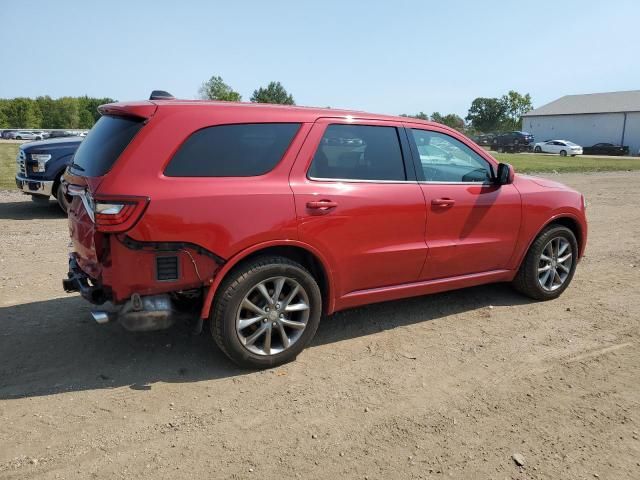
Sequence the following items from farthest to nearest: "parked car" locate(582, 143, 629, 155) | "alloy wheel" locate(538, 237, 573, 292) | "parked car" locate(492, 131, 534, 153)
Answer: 1. "parked car" locate(582, 143, 629, 155)
2. "parked car" locate(492, 131, 534, 153)
3. "alloy wheel" locate(538, 237, 573, 292)

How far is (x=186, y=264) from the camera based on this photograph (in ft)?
11.3

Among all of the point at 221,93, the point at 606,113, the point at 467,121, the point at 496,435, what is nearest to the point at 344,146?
the point at 496,435

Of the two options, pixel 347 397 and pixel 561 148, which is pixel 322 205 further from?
pixel 561 148

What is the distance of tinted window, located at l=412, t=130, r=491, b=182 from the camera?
4.56 m

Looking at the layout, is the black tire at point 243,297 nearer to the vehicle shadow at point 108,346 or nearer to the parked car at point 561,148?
the vehicle shadow at point 108,346

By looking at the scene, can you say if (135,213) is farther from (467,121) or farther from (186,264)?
(467,121)

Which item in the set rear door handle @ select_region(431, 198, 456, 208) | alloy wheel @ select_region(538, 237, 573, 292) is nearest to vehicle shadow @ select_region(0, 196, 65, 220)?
rear door handle @ select_region(431, 198, 456, 208)

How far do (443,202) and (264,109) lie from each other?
5.64 ft

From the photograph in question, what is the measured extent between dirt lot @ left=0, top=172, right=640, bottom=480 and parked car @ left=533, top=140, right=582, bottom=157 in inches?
1829

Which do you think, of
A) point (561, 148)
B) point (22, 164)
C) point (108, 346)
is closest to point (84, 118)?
point (561, 148)

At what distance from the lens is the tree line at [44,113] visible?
285ft

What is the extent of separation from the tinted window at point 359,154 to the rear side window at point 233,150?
29 centimetres

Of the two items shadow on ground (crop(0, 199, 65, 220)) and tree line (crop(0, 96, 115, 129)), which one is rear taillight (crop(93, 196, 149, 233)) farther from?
tree line (crop(0, 96, 115, 129))

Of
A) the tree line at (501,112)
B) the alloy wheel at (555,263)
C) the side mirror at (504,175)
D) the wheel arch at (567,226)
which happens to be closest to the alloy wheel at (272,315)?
the side mirror at (504,175)
